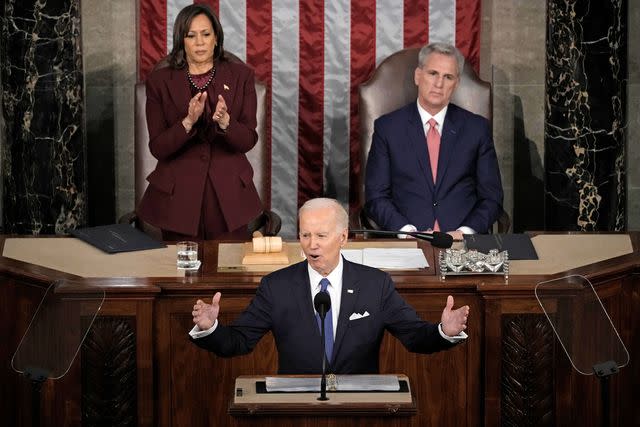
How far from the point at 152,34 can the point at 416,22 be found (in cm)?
150

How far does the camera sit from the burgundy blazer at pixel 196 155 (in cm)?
638

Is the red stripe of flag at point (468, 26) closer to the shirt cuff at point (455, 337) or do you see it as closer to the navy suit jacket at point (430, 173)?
the navy suit jacket at point (430, 173)

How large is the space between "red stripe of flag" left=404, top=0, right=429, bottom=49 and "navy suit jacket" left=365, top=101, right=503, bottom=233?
1028mm

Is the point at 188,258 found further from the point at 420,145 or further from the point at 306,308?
the point at 420,145

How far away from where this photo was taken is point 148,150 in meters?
7.05

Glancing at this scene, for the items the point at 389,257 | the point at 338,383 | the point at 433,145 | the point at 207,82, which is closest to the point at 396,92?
the point at 433,145

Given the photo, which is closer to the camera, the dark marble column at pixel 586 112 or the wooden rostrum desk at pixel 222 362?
the wooden rostrum desk at pixel 222 362

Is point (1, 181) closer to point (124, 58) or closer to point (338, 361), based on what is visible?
point (124, 58)

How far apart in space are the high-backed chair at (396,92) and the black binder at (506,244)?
1.42 m

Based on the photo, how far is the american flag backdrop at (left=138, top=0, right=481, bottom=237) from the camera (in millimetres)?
7516

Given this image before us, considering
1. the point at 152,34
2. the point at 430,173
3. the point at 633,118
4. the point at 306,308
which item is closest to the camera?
the point at 306,308

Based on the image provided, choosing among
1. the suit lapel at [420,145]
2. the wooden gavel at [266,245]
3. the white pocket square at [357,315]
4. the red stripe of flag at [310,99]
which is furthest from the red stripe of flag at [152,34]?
the white pocket square at [357,315]

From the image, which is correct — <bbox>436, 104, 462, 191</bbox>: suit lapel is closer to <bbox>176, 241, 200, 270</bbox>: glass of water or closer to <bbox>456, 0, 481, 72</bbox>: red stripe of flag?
<bbox>456, 0, 481, 72</bbox>: red stripe of flag

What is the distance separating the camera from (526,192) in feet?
25.7
